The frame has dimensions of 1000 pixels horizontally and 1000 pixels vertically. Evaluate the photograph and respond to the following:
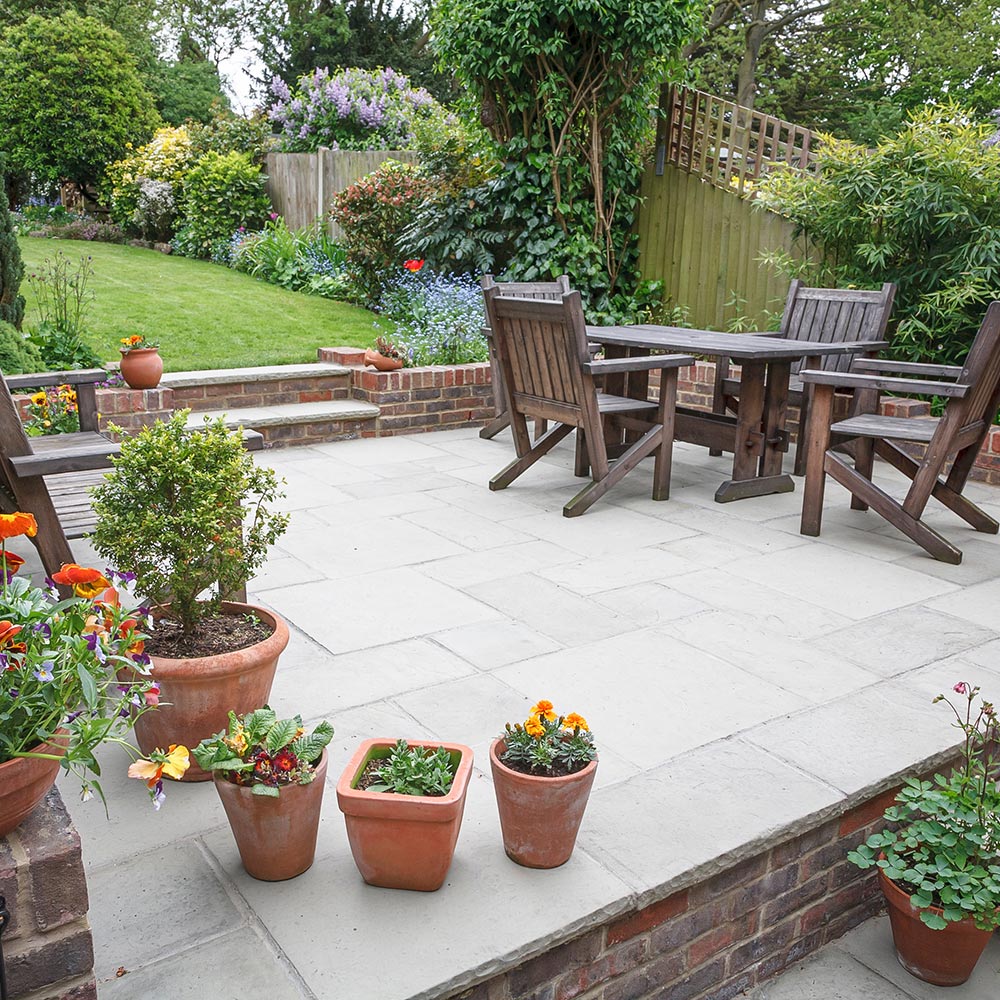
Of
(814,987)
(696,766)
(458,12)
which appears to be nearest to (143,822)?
(696,766)

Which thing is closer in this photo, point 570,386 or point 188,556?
point 188,556

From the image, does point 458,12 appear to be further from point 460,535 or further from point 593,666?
point 593,666

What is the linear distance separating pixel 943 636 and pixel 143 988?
2494 millimetres

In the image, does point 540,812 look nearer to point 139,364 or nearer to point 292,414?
point 139,364

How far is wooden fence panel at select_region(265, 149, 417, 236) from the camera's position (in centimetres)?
1020

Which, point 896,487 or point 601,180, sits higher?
point 601,180

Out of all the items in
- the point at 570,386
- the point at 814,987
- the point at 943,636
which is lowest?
the point at 814,987

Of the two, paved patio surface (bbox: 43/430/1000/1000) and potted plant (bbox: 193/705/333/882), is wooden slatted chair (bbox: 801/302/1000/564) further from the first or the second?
potted plant (bbox: 193/705/333/882)

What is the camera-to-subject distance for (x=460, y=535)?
4082 mm

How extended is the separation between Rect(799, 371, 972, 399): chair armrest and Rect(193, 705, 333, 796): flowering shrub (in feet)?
8.98

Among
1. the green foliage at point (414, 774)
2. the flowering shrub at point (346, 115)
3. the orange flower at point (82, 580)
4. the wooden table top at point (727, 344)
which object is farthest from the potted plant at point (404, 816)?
the flowering shrub at point (346, 115)

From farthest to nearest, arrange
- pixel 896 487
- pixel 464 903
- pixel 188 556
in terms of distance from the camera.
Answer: pixel 896 487
pixel 188 556
pixel 464 903

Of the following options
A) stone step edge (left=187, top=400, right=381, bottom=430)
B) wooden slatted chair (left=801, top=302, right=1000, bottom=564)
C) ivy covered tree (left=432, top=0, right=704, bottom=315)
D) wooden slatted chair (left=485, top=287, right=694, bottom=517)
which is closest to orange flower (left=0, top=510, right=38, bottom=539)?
wooden slatted chair (left=485, top=287, right=694, bottom=517)

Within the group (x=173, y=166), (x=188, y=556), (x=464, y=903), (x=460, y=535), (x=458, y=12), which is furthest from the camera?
(x=173, y=166)
